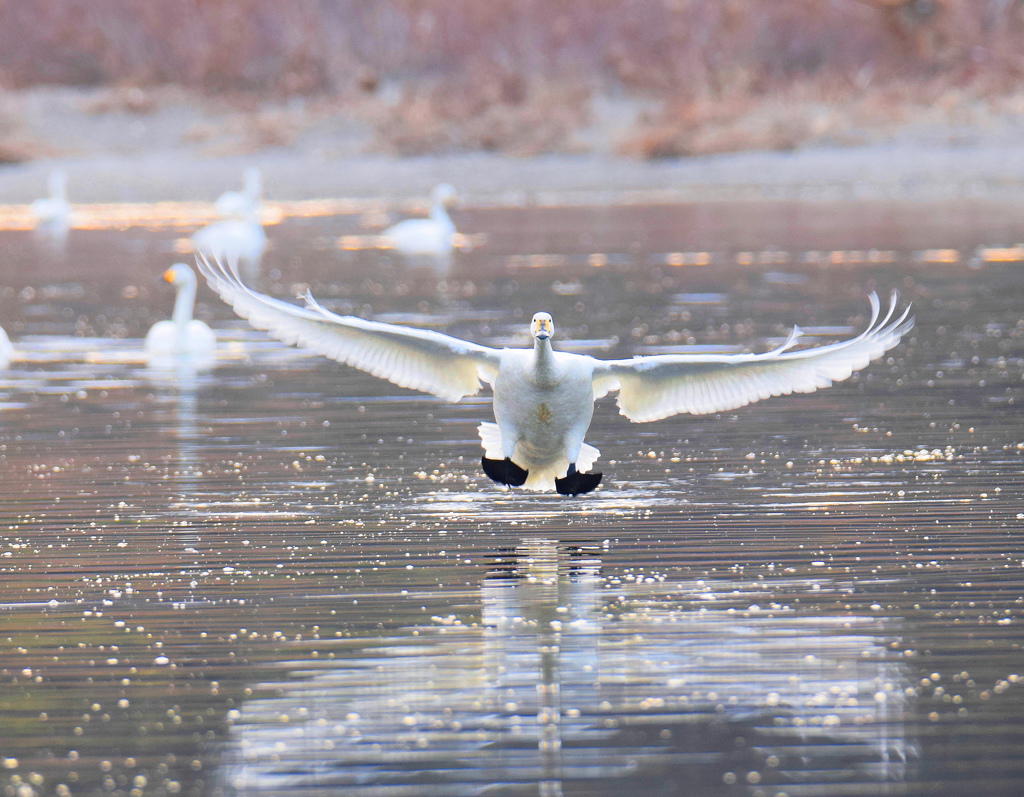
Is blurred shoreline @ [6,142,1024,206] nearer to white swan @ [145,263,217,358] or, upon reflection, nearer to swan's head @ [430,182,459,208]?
swan's head @ [430,182,459,208]

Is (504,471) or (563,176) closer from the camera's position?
(504,471)

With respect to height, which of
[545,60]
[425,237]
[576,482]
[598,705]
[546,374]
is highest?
[545,60]

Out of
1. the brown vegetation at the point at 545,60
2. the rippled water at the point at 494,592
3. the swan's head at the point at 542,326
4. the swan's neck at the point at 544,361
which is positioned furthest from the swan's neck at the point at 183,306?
the brown vegetation at the point at 545,60

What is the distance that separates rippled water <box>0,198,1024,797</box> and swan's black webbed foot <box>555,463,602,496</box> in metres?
0.18

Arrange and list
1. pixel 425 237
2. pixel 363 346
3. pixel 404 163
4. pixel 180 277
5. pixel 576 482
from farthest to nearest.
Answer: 1. pixel 404 163
2. pixel 425 237
3. pixel 180 277
4. pixel 363 346
5. pixel 576 482

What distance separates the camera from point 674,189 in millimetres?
41562

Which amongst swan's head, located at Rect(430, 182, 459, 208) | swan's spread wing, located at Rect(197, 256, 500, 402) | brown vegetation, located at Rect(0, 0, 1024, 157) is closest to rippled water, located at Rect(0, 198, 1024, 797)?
swan's spread wing, located at Rect(197, 256, 500, 402)

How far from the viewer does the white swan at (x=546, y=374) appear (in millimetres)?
8969

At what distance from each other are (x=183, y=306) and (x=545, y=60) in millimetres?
36338

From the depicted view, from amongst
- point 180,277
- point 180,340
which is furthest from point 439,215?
point 180,340

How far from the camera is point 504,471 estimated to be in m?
9.12

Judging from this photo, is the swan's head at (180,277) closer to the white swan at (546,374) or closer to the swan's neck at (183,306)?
the swan's neck at (183,306)

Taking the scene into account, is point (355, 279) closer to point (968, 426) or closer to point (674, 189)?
point (968, 426)

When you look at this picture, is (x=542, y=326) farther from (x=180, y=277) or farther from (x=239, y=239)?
(x=239, y=239)
